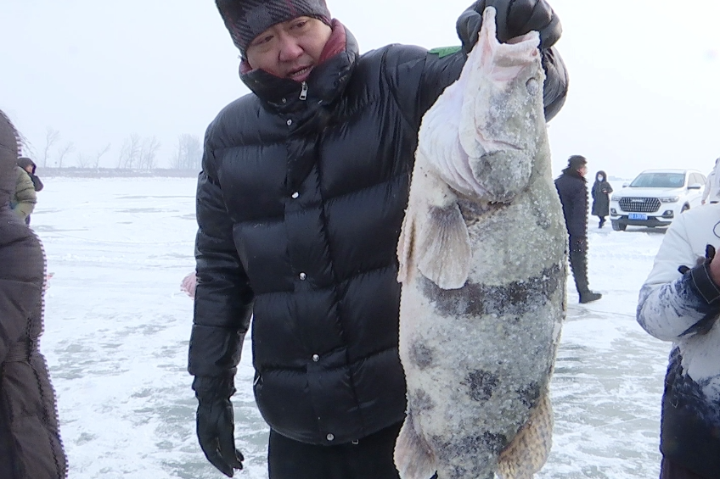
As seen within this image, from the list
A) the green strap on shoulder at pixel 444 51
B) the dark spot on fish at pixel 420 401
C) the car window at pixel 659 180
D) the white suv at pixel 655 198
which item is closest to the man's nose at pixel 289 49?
the green strap on shoulder at pixel 444 51

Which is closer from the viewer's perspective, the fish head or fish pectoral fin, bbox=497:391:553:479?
the fish head

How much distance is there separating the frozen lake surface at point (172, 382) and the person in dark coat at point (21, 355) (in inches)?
67.9

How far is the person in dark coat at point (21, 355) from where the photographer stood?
2.24m

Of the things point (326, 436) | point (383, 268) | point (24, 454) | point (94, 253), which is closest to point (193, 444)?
point (24, 454)

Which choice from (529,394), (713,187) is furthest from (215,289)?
(713,187)

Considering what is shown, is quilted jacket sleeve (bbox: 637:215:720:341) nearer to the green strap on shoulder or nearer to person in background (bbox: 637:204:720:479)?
person in background (bbox: 637:204:720:479)

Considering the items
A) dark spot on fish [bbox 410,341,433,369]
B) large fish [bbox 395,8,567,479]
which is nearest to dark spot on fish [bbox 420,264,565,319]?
large fish [bbox 395,8,567,479]

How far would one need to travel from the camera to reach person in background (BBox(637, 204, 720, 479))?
2.13 m

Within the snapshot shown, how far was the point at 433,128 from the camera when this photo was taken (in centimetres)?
169

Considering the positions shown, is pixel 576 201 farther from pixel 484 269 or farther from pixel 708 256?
pixel 484 269

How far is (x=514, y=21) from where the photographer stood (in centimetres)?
158

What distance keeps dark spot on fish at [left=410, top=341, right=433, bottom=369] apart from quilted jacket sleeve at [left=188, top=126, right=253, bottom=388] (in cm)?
103

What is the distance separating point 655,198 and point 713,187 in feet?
57.7

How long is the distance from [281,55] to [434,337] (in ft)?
3.43
